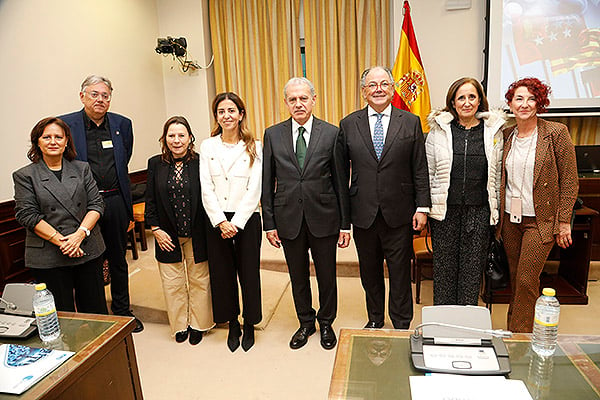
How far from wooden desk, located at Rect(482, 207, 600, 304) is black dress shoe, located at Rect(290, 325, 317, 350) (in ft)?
4.16

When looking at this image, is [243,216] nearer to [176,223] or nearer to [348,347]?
[176,223]

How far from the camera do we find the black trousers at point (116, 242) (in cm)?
274

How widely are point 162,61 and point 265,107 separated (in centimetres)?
130

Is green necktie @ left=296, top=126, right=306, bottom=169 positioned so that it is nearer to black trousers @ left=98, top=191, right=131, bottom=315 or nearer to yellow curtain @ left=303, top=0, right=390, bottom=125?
black trousers @ left=98, top=191, right=131, bottom=315

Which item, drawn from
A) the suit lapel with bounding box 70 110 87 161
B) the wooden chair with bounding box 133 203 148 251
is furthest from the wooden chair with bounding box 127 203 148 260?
the suit lapel with bounding box 70 110 87 161

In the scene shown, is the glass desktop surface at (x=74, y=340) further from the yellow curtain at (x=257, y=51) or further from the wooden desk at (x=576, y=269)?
the yellow curtain at (x=257, y=51)

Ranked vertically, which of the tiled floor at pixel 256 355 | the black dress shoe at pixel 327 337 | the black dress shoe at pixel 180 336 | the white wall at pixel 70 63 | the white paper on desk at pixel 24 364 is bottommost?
the tiled floor at pixel 256 355

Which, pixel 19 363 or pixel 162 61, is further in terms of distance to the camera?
pixel 162 61

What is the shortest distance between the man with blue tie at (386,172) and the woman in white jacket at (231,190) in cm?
55

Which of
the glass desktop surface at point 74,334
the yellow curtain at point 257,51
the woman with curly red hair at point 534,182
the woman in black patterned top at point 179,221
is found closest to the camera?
the glass desktop surface at point 74,334

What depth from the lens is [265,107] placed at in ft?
16.3

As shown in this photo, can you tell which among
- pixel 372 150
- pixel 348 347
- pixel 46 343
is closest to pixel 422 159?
pixel 372 150

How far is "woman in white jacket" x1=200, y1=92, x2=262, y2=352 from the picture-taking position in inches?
94.2

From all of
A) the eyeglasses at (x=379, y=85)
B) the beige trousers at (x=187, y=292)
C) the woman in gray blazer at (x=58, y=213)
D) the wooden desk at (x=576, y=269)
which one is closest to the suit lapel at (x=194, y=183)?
the beige trousers at (x=187, y=292)
